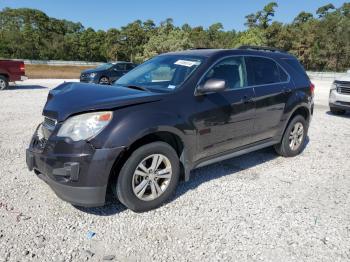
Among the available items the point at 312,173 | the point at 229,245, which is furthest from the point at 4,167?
the point at 312,173

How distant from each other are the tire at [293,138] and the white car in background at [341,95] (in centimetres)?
508

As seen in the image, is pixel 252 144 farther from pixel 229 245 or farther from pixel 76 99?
pixel 76 99

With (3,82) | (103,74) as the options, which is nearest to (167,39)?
(103,74)

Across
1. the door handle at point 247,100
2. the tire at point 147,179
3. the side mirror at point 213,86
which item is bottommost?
the tire at point 147,179

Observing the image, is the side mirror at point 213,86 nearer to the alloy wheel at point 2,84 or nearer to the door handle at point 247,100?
the door handle at point 247,100

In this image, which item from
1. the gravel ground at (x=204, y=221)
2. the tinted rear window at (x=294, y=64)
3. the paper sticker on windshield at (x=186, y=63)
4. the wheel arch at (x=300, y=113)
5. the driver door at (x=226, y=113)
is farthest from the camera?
the tinted rear window at (x=294, y=64)

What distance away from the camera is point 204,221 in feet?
11.9

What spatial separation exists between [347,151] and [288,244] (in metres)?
4.07

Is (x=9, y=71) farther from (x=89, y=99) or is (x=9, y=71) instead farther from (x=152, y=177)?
(x=152, y=177)

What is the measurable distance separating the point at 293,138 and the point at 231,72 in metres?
2.08

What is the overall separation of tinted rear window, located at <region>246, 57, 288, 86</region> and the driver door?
16 centimetres

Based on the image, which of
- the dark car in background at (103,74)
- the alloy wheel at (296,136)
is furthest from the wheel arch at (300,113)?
the dark car in background at (103,74)

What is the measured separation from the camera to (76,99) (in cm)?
360

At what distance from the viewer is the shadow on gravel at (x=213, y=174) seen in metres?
3.81
